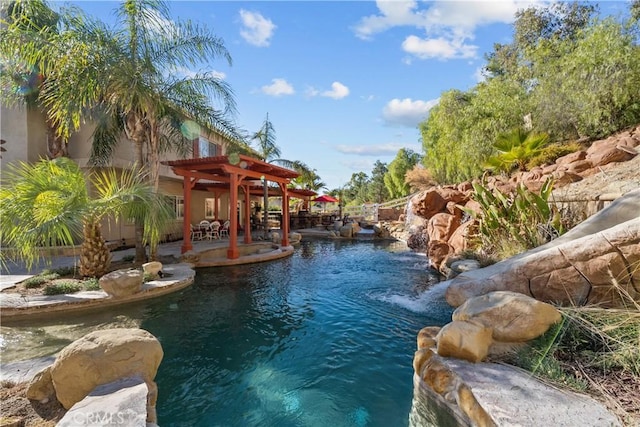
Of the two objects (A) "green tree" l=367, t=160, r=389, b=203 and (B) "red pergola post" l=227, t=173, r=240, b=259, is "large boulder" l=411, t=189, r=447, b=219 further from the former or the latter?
(A) "green tree" l=367, t=160, r=389, b=203

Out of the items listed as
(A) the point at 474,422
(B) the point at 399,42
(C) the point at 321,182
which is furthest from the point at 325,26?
(C) the point at 321,182

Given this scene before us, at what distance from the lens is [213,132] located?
11281 mm

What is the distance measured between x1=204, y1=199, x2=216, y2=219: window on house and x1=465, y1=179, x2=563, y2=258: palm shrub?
1487 cm

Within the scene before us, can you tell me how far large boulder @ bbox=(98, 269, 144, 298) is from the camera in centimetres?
655

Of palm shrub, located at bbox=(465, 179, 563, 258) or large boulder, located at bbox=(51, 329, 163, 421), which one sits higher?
palm shrub, located at bbox=(465, 179, 563, 258)

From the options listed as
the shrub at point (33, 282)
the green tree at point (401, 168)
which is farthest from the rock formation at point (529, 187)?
the green tree at point (401, 168)

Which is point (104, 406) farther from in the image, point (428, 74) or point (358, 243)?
point (358, 243)

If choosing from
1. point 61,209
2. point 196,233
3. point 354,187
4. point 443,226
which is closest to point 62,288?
point 61,209

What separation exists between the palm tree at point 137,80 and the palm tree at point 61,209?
6.10 ft

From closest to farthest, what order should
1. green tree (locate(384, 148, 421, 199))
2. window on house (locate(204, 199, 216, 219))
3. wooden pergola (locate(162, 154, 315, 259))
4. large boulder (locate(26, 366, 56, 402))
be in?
large boulder (locate(26, 366, 56, 402)) → wooden pergola (locate(162, 154, 315, 259)) → window on house (locate(204, 199, 216, 219)) → green tree (locate(384, 148, 421, 199))

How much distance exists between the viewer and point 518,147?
1258 cm

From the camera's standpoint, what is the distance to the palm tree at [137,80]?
26.5 feet

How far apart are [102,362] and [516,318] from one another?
4.17 metres

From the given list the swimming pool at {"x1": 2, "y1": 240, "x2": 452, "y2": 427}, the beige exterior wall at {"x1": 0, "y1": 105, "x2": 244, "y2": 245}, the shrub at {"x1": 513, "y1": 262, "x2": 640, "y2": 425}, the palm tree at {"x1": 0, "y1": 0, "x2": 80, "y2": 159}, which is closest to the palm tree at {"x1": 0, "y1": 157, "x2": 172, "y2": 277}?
the swimming pool at {"x1": 2, "y1": 240, "x2": 452, "y2": 427}
